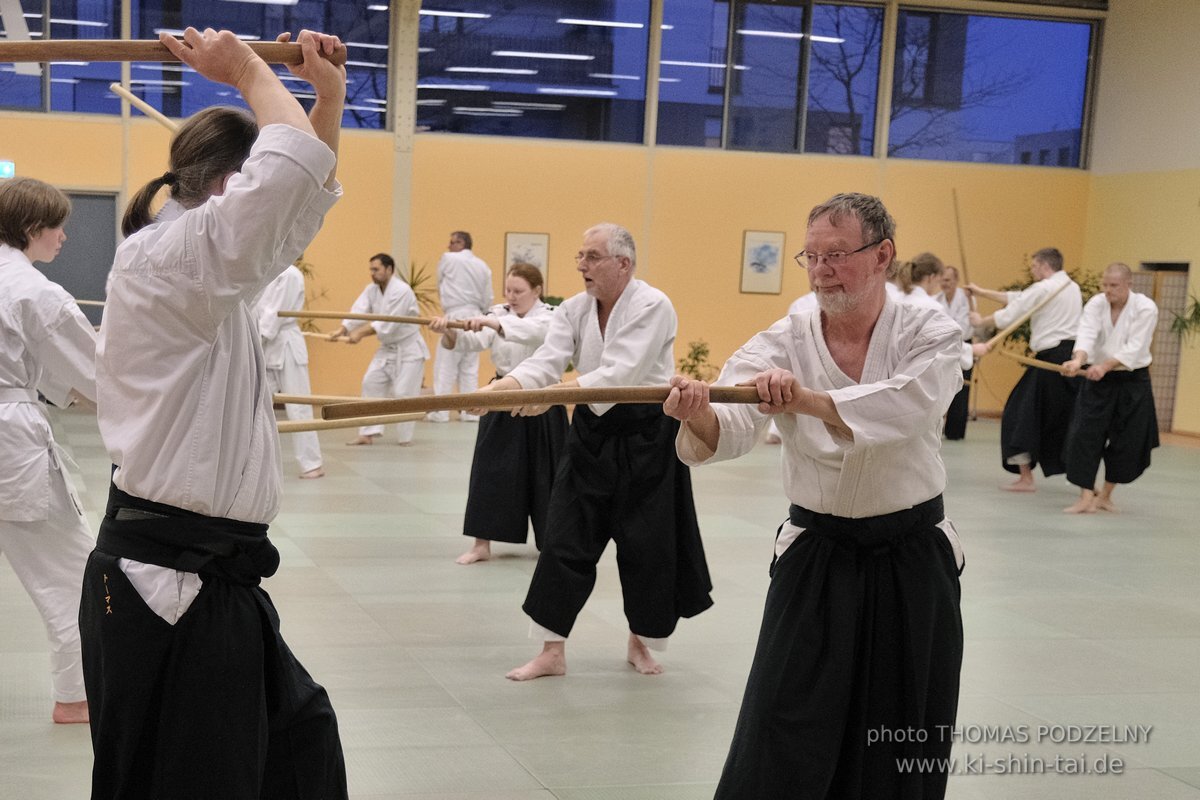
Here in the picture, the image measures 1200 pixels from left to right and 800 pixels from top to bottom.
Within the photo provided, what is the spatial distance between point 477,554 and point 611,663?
1.88 m

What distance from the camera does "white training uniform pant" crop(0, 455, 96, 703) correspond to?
3.60 m

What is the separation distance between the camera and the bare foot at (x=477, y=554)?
21.3 ft

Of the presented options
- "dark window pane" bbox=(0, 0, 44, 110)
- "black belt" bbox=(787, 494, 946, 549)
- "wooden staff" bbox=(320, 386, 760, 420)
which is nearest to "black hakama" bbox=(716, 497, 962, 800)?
"black belt" bbox=(787, 494, 946, 549)

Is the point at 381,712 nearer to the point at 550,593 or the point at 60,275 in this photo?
the point at 550,593

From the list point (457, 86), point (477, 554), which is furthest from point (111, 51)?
point (457, 86)

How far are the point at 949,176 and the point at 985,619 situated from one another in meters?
10.8

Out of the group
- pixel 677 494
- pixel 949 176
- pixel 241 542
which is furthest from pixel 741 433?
pixel 949 176

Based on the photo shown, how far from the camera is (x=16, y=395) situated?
11.7 ft

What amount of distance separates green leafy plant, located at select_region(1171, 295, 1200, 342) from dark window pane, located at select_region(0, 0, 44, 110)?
12206mm

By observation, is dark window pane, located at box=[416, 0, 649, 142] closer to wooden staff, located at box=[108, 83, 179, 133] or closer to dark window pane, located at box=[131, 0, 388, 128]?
dark window pane, located at box=[131, 0, 388, 128]

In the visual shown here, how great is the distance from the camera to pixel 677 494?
4629mm

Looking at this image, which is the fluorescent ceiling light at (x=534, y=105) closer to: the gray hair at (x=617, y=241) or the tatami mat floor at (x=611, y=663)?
the tatami mat floor at (x=611, y=663)

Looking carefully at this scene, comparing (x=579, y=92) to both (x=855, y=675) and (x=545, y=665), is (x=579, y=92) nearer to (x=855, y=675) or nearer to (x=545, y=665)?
(x=545, y=665)

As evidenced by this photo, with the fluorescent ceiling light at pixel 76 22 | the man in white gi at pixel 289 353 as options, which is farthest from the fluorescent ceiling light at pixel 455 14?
the man in white gi at pixel 289 353
